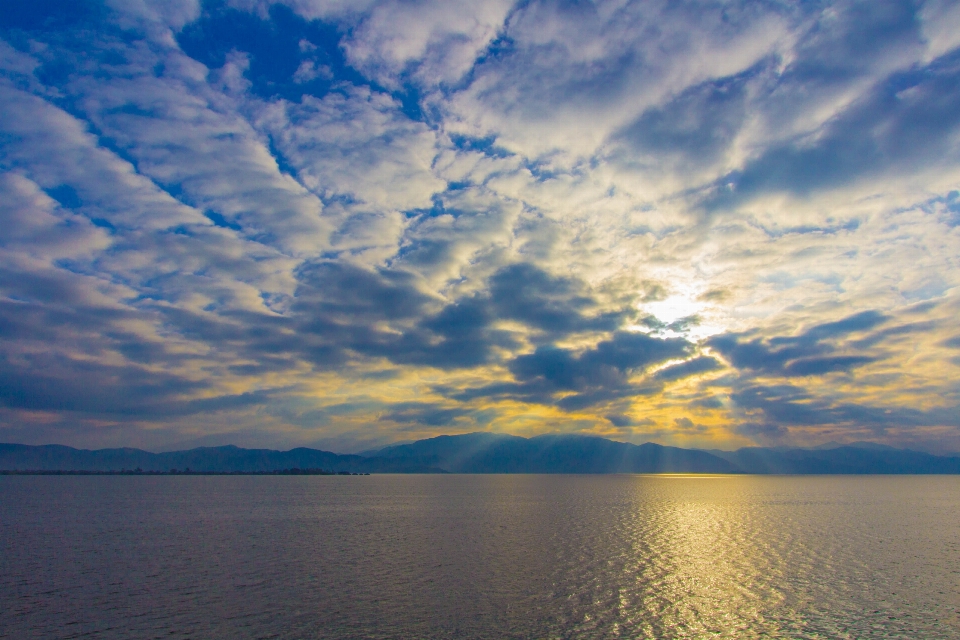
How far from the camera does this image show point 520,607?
42.0 meters

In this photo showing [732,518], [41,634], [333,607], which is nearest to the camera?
[41,634]

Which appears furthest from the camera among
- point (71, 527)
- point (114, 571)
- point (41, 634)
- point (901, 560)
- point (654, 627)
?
point (71, 527)

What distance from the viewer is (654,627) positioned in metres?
37.6

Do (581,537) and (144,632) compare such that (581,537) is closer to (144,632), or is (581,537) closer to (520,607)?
(520,607)

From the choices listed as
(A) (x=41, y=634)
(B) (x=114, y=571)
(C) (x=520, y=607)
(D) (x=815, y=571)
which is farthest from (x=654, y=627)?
(B) (x=114, y=571)

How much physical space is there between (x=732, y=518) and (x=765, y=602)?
7989cm

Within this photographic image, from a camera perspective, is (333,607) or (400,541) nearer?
(333,607)

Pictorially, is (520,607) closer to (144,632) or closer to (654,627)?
(654,627)

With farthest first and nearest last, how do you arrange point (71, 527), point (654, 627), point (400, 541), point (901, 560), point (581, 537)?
point (71, 527)
point (581, 537)
point (400, 541)
point (901, 560)
point (654, 627)

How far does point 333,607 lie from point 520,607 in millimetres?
14134

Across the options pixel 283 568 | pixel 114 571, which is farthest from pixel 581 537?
pixel 114 571

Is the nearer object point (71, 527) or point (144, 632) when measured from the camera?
point (144, 632)

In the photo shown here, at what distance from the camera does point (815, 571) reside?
186ft

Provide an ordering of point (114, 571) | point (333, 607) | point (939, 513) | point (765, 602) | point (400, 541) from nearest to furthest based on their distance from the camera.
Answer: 1. point (333, 607)
2. point (765, 602)
3. point (114, 571)
4. point (400, 541)
5. point (939, 513)
